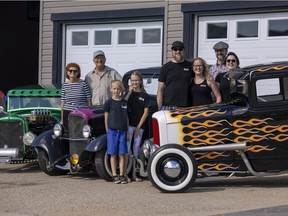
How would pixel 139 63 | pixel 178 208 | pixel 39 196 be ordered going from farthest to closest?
pixel 139 63, pixel 39 196, pixel 178 208

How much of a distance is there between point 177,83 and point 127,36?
7528 mm

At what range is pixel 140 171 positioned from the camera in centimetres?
964

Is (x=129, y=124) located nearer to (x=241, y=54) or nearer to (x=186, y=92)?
(x=186, y=92)

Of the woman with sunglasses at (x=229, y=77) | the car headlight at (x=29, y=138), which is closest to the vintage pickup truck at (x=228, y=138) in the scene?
the woman with sunglasses at (x=229, y=77)

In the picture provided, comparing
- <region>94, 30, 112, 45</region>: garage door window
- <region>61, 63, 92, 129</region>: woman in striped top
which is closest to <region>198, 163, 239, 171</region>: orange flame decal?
<region>61, 63, 92, 129</region>: woman in striped top

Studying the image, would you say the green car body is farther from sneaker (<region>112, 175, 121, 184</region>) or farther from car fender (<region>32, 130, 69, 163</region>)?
sneaker (<region>112, 175, 121, 184</region>)

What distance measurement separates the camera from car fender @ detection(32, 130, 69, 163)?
10641 mm

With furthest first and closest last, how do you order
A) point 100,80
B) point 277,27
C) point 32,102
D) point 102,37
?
1. point 102,37
2. point 277,27
3. point 32,102
4. point 100,80

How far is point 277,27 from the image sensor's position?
14.6m

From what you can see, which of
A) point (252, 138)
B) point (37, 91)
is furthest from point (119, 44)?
point (252, 138)

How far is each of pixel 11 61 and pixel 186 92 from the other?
14807 millimetres

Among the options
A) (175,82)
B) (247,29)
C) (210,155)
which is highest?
(247,29)

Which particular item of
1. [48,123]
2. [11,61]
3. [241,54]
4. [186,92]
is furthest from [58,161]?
→ [11,61]

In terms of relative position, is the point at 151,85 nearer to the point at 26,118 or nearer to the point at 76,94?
the point at 76,94
